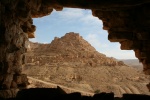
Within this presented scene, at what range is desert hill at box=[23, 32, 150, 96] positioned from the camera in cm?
4102

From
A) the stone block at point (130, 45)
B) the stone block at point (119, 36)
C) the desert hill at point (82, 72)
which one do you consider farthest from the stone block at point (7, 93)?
the desert hill at point (82, 72)

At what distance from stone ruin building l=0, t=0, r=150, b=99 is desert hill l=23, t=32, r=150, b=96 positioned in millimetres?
24633

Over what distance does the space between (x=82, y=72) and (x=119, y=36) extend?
38608 mm

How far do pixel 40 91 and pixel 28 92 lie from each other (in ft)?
1.16

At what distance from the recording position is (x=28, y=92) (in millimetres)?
7574

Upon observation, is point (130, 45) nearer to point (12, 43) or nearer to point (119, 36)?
point (119, 36)

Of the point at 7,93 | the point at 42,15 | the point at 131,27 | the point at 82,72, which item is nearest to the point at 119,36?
the point at 131,27

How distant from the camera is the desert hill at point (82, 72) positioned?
4102 cm

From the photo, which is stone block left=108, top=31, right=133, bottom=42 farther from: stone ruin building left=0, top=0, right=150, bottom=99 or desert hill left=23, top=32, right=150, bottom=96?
desert hill left=23, top=32, right=150, bottom=96

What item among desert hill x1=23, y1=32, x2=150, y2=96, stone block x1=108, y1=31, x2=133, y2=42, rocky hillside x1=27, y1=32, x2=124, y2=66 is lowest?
desert hill x1=23, y1=32, x2=150, y2=96

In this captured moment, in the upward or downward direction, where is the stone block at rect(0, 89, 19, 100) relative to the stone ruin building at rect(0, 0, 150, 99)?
downward

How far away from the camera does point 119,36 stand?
41.5 ft

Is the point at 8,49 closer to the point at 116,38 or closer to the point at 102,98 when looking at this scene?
the point at 102,98

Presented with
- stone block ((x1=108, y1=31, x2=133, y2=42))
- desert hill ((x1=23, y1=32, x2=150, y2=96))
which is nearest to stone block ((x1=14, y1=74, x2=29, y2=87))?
stone block ((x1=108, y1=31, x2=133, y2=42))
